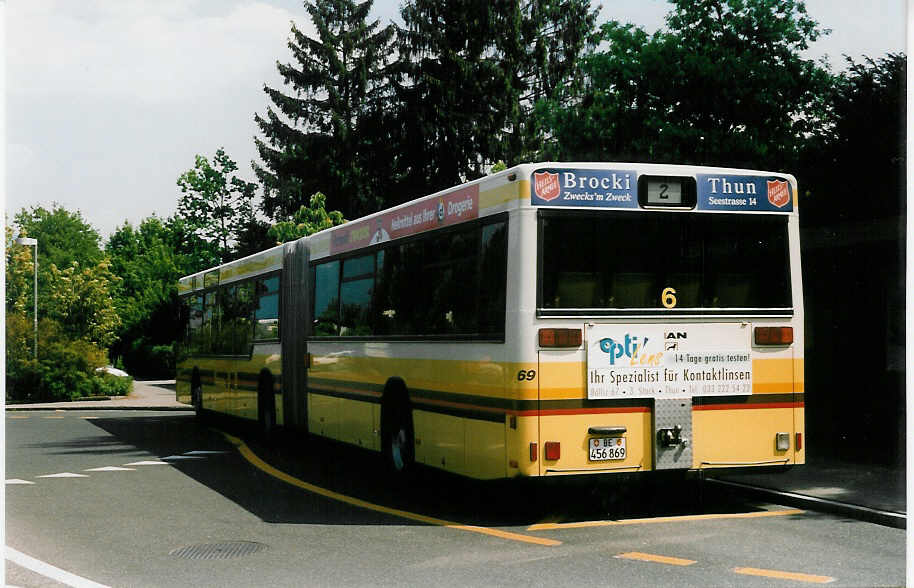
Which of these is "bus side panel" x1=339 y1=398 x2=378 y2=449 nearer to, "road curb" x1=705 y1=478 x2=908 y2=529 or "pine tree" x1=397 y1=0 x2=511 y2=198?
"road curb" x1=705 y1=478 x2=908 y2=529

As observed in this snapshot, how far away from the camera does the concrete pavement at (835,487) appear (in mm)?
9727

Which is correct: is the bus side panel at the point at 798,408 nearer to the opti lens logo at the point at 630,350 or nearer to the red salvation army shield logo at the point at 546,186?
the opti lens logo at the point at 630,350

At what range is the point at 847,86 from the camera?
15.5 meters

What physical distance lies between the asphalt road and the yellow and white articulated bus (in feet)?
1.64

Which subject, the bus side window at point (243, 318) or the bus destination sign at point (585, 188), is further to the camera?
the bus side window at point (243, 318)

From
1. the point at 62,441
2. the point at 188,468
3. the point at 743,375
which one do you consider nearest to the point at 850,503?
the point at 743,375

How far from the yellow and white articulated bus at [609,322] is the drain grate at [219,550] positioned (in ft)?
7.19

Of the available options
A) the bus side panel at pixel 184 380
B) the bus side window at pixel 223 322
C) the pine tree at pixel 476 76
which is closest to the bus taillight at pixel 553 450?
the bus side window at pixel 223 322

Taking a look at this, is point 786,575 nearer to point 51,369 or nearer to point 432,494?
point 432,494

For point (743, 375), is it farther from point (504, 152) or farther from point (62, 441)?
point (504, 152)

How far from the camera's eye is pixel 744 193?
403 inches

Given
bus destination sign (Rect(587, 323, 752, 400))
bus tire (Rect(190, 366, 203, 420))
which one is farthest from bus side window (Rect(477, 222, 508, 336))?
bus tire (Rect(190, 366, 203, 420))

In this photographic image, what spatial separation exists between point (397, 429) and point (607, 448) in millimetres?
3377

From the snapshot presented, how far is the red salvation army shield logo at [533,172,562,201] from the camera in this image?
9.60 m
